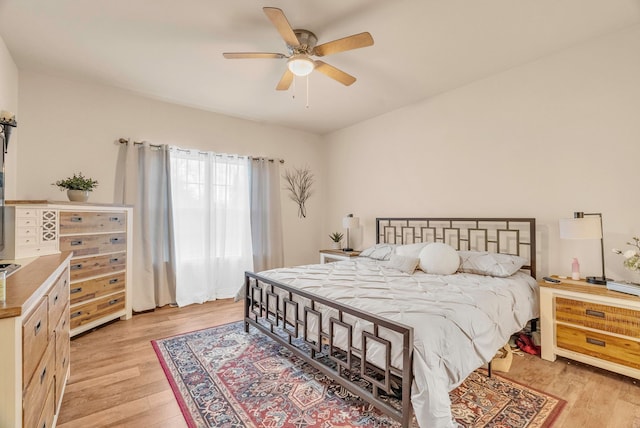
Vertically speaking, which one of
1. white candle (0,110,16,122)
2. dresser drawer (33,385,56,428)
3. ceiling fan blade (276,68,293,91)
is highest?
ceiling fan blade (276,68,293,91)

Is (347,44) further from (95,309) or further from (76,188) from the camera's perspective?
(95,309)

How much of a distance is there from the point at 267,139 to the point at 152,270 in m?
2.70

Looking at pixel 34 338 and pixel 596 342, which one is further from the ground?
pixel 34 338

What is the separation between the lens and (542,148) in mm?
2990

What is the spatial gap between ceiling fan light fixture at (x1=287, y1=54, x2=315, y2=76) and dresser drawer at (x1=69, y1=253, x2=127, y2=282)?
9.37 feet

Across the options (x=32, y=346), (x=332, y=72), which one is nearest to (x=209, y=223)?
(x=332, y=72)

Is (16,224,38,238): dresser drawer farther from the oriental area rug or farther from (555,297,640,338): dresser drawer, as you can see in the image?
(555,297,640,338): dresser drawer

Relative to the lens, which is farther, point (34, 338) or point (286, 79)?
point (286, 79)

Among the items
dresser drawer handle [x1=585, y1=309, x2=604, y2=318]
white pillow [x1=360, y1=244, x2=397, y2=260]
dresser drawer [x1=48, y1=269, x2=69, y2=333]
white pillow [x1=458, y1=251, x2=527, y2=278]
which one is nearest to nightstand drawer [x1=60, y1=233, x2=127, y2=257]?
dresser drawer [x1=48, y1=269, x2=69, y2=333]

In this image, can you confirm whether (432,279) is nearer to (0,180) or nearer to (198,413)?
(198,413)

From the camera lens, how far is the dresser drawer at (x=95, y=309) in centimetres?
291

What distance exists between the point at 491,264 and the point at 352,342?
1861 mm

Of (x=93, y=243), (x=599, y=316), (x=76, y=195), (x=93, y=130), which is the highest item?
(x=93, y=130)

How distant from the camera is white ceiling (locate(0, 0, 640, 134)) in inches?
87.8
